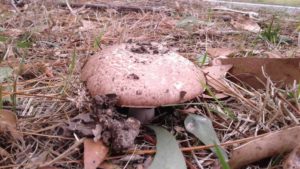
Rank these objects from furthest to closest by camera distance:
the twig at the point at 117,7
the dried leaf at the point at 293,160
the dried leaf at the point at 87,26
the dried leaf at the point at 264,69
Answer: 1. the twig at the point at 117,7
2. the dried leaf at the point at 87,26
3. the dried leaf at the point at 264,69
4. the dried leaf at the point at 293,160

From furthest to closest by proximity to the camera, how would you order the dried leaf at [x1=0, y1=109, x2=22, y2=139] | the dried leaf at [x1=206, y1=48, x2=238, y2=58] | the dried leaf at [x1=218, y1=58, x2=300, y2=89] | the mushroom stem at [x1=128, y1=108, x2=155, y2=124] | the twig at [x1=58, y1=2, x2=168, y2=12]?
1. the twig at [x1=58, y1=2, x2=168, y2=12]
2. the dried leaf at [x1=206, y1=48, x2=238, y2=58]
3. the dried leaf at [x1=218, y1=58, x2=300, y2=89]
4. the mushroom stem at [x1=128, y1=108, x2=155, y2=124]
5. the dried leaf at [x1=0, y1=109, x2=22, y2=139]

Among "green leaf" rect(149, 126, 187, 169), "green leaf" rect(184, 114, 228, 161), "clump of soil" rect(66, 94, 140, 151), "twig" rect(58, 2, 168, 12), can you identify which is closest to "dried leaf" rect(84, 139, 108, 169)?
"clump of soil" rect(66, 94, 140, 151)

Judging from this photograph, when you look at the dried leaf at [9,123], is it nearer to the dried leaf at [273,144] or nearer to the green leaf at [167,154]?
the green leaf at [167,154]

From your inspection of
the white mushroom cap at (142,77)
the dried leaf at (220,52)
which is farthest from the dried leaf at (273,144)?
the dried leaf at (220,52)

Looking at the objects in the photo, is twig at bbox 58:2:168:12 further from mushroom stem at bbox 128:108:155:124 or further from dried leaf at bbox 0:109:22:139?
dried leaf at bbox 0:109:22:139

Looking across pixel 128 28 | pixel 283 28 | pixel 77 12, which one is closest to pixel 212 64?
pixel 128 28

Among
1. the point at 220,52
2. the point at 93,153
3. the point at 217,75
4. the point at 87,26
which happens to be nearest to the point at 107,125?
the point at 93,153

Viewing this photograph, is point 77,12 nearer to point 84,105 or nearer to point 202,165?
point 84,105
